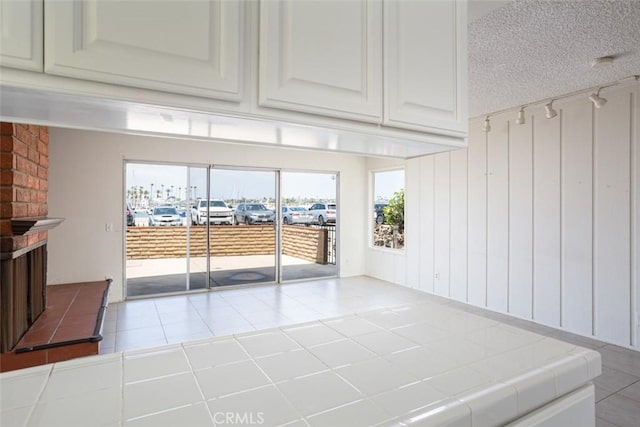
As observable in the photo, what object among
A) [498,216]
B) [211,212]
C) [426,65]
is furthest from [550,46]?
[211,212]

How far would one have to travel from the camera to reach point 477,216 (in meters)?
5.05

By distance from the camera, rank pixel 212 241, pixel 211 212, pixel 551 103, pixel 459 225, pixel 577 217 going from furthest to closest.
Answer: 1. pixel 212 241
2. pixel 211 212
3. pixel 459 225
4. pixel 551 103
5. pixel 577 217

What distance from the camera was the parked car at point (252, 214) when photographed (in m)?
6.36

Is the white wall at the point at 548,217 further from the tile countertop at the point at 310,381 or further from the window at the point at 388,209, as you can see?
the tile countertop at the point at 310,381

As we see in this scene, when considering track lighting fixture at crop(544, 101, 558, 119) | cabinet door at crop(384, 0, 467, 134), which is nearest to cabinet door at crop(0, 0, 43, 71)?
cabinet door at crop(384, 0, 467, 134)

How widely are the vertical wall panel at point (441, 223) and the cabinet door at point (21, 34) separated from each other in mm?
5366

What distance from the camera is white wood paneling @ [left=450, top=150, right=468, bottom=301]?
525cm

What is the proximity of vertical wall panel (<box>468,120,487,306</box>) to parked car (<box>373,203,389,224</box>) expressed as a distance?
2.16 m

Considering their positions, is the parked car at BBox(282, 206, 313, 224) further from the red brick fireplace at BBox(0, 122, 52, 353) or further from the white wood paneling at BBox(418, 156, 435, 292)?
the red brick fireplace at BBox(0, 122, 52, 353)

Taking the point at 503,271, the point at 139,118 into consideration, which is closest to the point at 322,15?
the point at 139,118

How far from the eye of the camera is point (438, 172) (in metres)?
5.67

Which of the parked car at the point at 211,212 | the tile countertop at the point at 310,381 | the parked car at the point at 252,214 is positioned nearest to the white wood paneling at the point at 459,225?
the parked car at the point at 252,214

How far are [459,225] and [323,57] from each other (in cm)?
486

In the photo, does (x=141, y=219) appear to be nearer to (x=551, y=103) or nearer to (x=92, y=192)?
(x=92, y=192)
